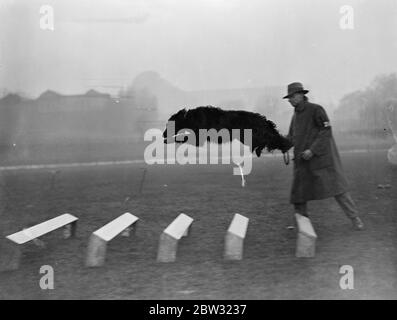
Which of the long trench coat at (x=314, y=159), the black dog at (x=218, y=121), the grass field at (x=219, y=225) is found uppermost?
the black dog at (x=218, y=121)

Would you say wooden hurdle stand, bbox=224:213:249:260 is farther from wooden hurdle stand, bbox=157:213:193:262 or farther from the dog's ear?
the dog's ear

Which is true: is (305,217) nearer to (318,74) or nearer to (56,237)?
(318,74)

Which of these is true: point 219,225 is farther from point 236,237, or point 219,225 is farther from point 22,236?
point 22,236

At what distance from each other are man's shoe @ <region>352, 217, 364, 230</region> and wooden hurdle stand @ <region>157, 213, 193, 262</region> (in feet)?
3.14

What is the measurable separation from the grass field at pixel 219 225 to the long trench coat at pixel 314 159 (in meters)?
0.08

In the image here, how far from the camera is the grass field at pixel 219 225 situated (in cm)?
246

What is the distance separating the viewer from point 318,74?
8.48 ft

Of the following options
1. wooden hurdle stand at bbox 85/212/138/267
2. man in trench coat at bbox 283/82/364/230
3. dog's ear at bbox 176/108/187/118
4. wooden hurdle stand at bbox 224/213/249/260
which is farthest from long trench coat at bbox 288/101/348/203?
wooden hurdle stand at bbox 85/212/138/267

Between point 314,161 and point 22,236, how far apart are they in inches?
68.1

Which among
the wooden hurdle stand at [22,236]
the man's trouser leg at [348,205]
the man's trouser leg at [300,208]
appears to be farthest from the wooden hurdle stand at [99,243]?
the man's trouser leg at [348,205]

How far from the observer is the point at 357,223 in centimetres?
281

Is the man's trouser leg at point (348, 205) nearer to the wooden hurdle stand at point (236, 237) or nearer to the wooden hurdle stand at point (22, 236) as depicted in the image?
the wooden hurdle stand at point (236, 237)
